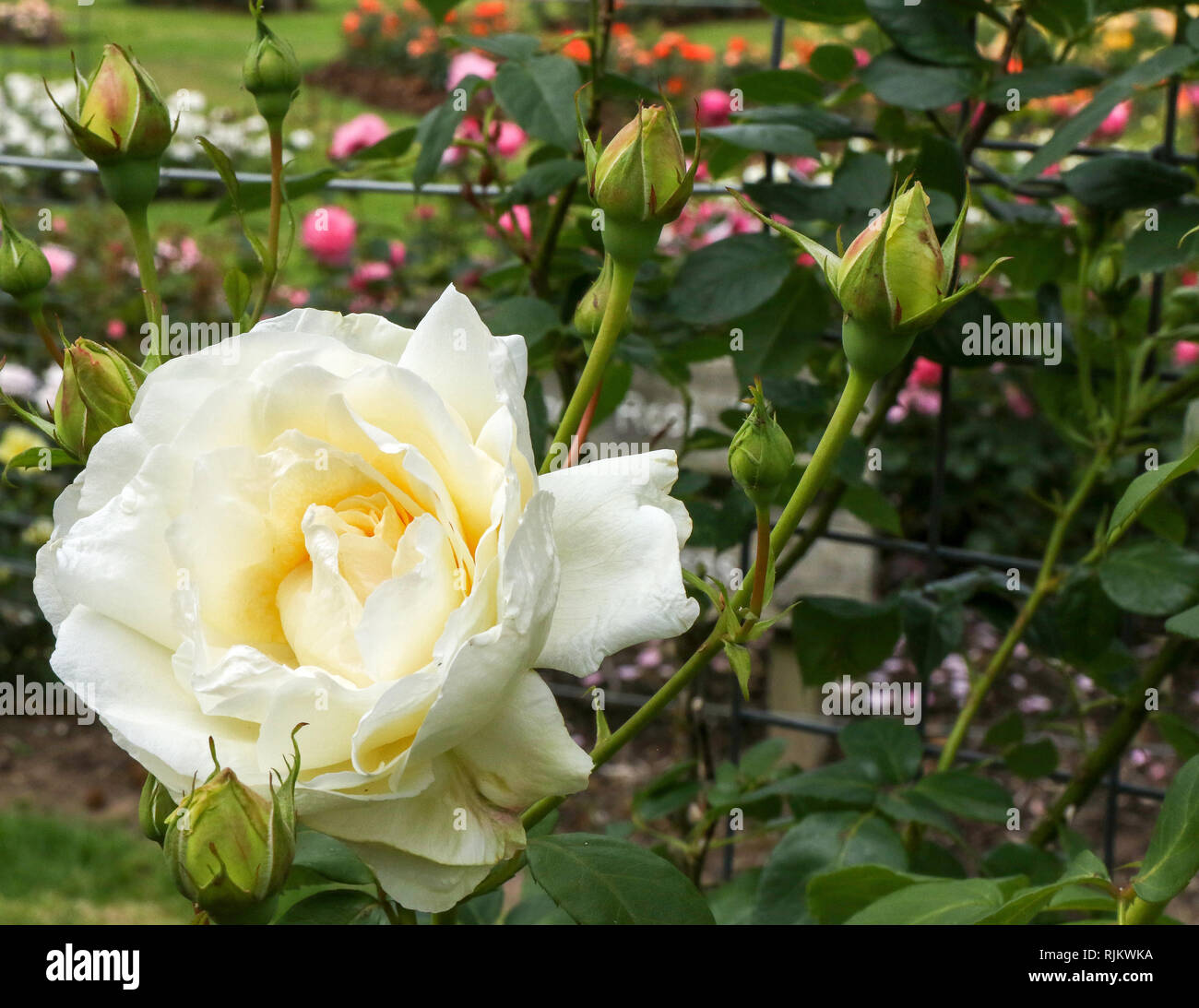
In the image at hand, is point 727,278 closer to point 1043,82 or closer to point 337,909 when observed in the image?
point 1043,82

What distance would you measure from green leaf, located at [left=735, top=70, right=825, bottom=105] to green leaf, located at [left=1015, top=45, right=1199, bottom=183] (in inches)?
7.8

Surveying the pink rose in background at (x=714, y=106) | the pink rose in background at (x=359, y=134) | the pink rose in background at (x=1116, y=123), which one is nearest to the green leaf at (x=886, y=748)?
the pink rose in background at (x=1116, y=123)

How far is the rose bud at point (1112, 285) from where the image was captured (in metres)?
1.03

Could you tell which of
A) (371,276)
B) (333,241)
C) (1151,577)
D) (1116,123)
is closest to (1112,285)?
(1151,577)

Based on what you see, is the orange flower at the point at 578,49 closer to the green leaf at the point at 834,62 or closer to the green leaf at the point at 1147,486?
the green leaf at the point at 834,62

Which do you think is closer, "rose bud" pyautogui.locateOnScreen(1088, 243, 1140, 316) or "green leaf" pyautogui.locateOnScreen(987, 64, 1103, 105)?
"green leaf" pyautogui.locateOnScreen(987, 64, 1103, 105)

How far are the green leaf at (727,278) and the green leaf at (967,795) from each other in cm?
38

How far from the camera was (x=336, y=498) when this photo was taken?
0.47m

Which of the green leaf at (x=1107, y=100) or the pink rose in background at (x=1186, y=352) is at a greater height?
the green leaf at (x=1107, y=100)


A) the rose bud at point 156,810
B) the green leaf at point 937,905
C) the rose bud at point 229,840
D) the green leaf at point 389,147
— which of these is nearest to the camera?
the rose bud at point 229,840

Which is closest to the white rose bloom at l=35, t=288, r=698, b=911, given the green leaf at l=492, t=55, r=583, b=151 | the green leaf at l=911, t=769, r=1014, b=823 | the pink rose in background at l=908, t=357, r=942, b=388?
the green leaf at l=492, t=55, r=583, b=151

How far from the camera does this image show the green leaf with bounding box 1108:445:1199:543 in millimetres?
511

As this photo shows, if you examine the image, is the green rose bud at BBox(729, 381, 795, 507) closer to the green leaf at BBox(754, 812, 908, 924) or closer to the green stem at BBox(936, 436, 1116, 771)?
the green leaf at BBox(754, 812, 908, 924)
